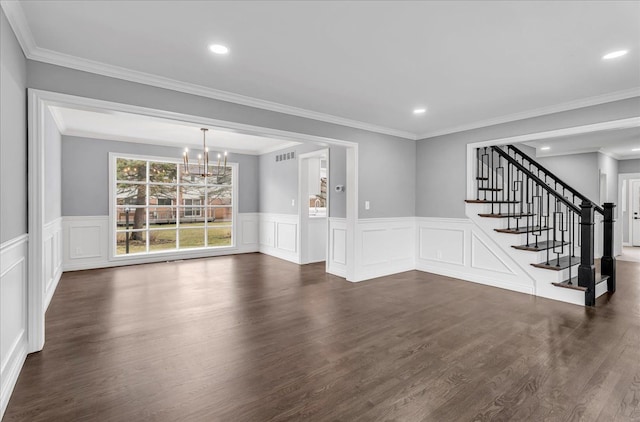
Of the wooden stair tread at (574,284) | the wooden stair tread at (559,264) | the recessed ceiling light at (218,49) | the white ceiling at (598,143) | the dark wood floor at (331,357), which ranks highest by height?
the recessed ceiling light at (218,49)

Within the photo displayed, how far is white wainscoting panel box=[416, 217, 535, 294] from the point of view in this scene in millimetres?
4898

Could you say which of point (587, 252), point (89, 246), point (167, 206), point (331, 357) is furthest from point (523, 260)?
point (89, 246)

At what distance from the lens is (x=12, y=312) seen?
241 centimetres

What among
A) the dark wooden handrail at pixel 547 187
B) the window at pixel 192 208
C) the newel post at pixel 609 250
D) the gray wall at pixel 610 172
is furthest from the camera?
the window at pixel 192 208

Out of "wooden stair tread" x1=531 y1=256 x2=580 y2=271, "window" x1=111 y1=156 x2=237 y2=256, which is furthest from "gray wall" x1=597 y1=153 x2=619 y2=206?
"window" x1=111 y1=156 x2=237 y2=256

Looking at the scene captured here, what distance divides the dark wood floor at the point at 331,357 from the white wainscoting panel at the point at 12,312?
12 cm

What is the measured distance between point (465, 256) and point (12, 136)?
573 cm

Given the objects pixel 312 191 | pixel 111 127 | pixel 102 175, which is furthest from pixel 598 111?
pixel 102 175

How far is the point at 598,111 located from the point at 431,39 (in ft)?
9.65

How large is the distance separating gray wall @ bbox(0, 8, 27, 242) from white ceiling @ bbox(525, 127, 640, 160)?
7.20 metres

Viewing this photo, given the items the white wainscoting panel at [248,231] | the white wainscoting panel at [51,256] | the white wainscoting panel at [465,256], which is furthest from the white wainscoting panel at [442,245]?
the white wainscoting panel at [51,256]

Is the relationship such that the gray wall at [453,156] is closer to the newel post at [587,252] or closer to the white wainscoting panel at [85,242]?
the newel post at [587,252]

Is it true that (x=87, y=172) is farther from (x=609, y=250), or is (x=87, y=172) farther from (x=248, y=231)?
(x=609, y=250)

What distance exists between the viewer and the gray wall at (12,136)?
2139mm
